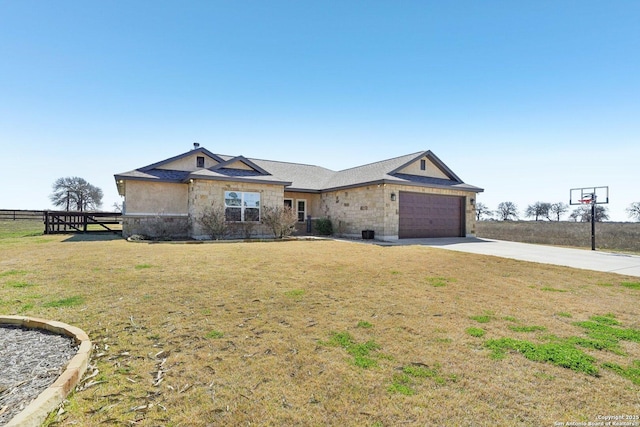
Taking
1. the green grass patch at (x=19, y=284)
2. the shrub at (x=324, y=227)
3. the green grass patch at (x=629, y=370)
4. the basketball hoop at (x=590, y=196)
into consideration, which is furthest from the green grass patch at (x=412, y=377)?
the basketball hoop at (x=590, y=196)

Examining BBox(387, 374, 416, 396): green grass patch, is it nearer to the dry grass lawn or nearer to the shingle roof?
the dry grass lawn

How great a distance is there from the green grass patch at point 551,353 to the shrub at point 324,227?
15342mm

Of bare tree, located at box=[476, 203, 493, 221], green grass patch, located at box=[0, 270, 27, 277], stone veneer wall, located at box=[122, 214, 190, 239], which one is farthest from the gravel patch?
bare tree, located at box=[476, 203, 493, 221]

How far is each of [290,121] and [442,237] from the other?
38.4ft

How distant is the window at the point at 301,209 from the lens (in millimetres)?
19906

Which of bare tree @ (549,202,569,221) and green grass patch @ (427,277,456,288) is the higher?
bare tree @ (549,202,569,221)

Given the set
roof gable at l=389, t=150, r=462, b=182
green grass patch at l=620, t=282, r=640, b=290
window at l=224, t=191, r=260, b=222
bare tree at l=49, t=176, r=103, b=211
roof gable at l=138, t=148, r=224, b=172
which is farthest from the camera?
bare tree at l=49, t=176, r=103, b=211

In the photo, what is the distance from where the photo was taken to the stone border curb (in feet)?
6.63

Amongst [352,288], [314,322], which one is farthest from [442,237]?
[314,322]

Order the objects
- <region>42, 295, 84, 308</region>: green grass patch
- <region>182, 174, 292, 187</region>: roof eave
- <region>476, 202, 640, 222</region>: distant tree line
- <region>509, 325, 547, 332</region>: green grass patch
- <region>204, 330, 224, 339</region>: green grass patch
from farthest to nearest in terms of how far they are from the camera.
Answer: <region>476, 202, 640, 222</region>: distant tree line, <region>182, 174, 292, 187</region>: roof eave, <region>42, 295, 84, 308</region>: green grass patch, <region>509, 325, 547, 332</region>: green grass patch, <region>204, 330, 224, 339</region>: green grass patch

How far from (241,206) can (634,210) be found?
6924 centimetres

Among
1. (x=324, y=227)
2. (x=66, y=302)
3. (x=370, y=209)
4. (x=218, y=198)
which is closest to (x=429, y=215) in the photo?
(x=370, y=209)

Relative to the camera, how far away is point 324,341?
3.45 m

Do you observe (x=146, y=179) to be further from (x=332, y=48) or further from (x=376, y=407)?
(x=376, y=407)
